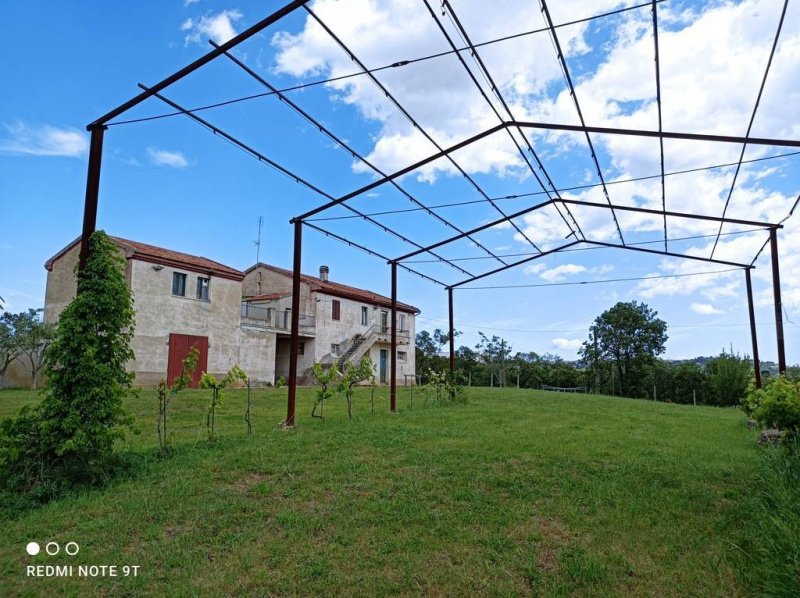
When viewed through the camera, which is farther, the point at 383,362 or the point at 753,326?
the point at 383,362

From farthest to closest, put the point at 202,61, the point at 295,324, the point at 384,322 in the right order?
the point at 384,322 < the point at 295,324 < the point at 202,61

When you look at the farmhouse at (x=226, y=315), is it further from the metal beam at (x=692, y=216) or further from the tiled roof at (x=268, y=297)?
the metal beam at (x=692, y=216)

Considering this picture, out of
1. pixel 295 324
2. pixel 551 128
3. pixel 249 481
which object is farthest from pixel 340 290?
pixel 249 481

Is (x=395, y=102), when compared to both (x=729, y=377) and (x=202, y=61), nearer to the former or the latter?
(x=202, y=61)

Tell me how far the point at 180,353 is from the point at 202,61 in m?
18.7

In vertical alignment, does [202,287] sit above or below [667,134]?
above

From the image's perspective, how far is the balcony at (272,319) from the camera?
28.5 metres

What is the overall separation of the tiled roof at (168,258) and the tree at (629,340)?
117ft

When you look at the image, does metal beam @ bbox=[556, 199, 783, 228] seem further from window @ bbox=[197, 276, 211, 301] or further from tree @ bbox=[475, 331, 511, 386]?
tree @ bbox=[475, 331, 511, 386]

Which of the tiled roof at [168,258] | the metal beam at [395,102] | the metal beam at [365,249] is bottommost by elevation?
the metal beam at [365,249]

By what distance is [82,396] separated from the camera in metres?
6.70

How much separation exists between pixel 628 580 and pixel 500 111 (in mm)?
6656

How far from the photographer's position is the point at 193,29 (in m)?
7.60

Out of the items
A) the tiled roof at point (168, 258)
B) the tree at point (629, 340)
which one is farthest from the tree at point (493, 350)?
the tiled roof at point (168, 258)
